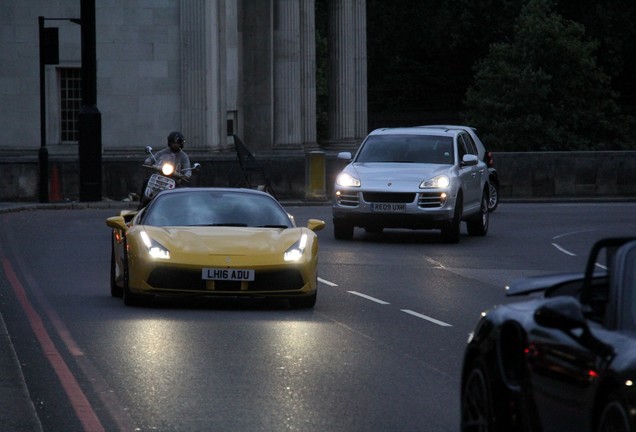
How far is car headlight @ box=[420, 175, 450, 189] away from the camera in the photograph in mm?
26547

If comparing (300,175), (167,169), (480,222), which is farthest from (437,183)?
(300,175)

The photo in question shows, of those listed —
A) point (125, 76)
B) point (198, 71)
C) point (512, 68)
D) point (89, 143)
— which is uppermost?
point (512, 68)

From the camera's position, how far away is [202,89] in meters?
47.5

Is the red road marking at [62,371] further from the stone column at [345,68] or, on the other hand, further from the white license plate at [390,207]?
the stone column at [345,68]

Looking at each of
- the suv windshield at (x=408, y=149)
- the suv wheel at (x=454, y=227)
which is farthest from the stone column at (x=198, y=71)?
the suv wheel at (x=454, y=227)

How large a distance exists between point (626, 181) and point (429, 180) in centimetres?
1653

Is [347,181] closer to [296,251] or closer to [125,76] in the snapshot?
[296,251]

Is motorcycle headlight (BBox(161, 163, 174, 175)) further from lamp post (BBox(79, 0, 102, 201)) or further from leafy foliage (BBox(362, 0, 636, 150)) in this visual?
leafy foliage (BBox(362, 0, 636, 150))

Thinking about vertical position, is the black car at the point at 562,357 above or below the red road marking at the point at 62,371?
above

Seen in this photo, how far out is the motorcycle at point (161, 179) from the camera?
23391mm

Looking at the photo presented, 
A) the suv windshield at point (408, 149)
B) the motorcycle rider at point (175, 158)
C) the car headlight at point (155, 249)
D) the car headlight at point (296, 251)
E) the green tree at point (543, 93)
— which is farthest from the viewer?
the green tree at point (543, 93)

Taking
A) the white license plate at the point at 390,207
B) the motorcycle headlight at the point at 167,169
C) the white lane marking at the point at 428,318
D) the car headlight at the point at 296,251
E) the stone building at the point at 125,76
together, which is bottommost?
the white lane marking at the point at 428,318

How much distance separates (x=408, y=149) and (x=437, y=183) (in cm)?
167

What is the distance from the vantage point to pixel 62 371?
1205cm
